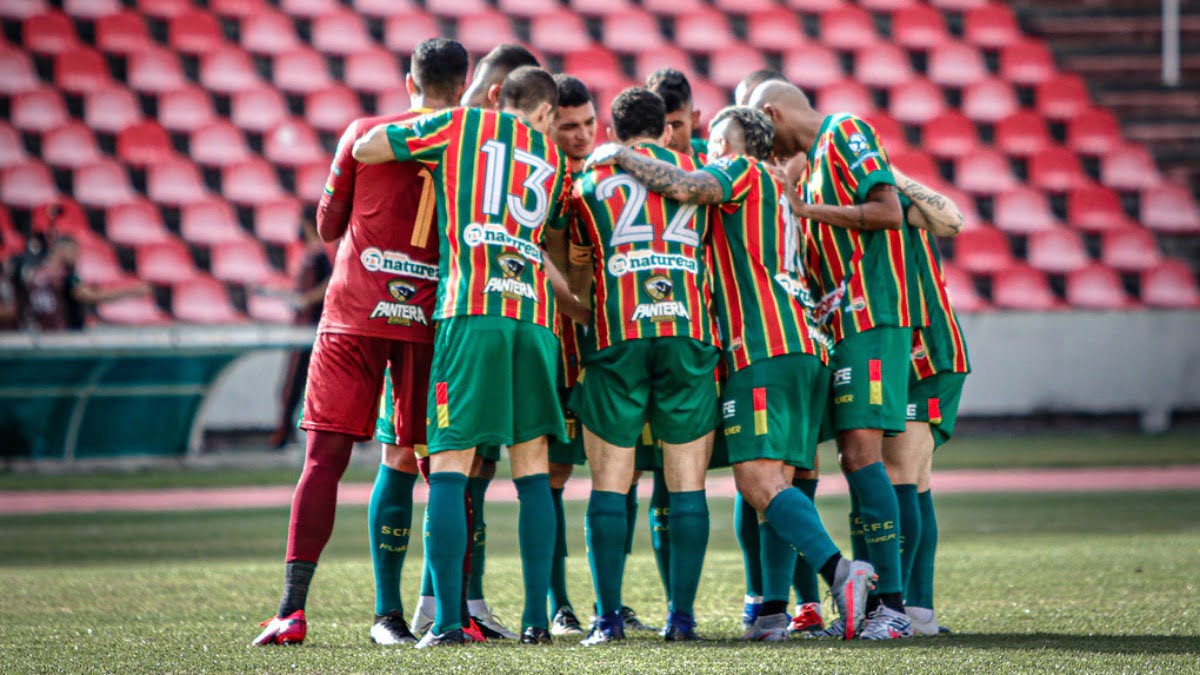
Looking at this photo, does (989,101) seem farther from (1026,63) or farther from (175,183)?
(175,183)

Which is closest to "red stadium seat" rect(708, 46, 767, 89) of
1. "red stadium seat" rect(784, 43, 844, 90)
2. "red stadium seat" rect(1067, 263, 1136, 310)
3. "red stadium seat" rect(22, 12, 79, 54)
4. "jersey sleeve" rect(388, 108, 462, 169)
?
"red stadium seat" rect(784, 43, 844, 90)

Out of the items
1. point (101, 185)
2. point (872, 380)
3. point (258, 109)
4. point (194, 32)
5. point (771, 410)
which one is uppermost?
point (194, 32)

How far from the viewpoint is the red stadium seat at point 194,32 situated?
16141 millimetres

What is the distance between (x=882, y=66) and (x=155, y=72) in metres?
8.08

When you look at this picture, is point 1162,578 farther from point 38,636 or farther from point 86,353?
point 86,353

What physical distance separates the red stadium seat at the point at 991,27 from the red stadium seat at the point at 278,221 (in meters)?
8.01

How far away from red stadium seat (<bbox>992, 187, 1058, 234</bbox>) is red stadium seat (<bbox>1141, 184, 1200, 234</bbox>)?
1022mm

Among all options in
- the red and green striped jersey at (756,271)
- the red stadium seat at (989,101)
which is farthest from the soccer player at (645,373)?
the red stadium seat at (989,101)

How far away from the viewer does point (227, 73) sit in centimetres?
1614

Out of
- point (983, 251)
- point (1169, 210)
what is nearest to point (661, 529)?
point (983, 251)

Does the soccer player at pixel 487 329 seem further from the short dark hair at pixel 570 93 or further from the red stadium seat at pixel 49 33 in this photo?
the red stadium seat at pixel 49 33

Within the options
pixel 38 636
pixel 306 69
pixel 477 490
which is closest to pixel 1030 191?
pixel 306 69

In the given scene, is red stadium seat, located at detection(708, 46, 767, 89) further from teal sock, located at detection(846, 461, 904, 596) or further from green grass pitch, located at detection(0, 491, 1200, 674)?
teal sock, located at detection(846, 461, 904, 596)

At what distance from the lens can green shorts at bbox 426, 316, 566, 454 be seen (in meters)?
4.42
